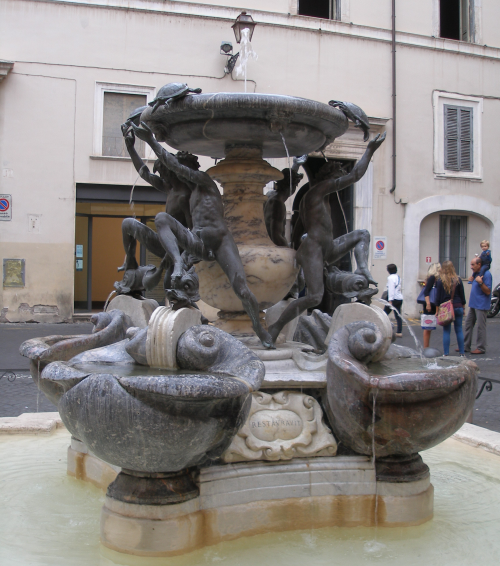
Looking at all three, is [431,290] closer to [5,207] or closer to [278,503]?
[278,503]

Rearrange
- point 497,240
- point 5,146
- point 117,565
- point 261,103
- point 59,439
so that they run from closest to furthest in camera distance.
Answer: point 117,565 < point 261,103 < point 59,439 < point 5,146 < point 497,240

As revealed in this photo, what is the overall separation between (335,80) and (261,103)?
12.4 m

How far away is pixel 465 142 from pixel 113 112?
27.9 ft

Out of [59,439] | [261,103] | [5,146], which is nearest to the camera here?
[261,103]

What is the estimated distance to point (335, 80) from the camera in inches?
583

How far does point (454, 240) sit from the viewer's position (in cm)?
1606


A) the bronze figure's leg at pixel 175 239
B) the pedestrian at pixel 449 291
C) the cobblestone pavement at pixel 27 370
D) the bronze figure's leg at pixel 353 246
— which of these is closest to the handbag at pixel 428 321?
the pedestrian at pixel 449 291

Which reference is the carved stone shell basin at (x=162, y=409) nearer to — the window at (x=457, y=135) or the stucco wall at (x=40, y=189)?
the stucco wall at (x=40, y=189)

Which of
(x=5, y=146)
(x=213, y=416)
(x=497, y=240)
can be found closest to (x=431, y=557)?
(x=213, y=416)

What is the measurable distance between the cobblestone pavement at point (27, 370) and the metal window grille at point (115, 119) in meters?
3.78

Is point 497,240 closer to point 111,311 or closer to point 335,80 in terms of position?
point 335,80

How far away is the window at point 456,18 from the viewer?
53.3ft

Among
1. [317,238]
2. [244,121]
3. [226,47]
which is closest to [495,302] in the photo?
[226,47]

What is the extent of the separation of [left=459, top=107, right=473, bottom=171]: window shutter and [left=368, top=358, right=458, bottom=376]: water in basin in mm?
13725
